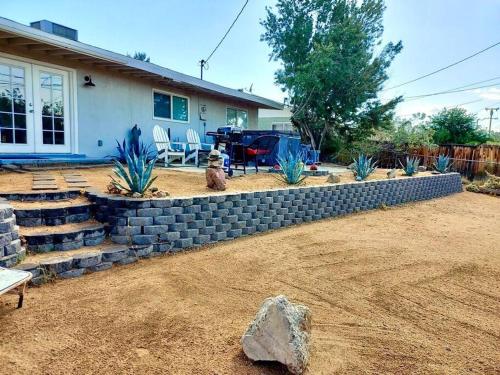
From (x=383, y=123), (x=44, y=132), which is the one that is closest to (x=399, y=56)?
(x=383, y=123)

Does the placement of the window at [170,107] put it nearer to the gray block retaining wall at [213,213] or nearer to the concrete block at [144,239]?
the gray block retaining wall at [213,213]

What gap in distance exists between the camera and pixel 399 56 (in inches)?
584

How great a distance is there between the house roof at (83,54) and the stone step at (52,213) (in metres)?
3.40

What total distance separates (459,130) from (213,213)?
1635 cm

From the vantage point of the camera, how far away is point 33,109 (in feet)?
20.5

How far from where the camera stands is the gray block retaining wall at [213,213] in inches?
134

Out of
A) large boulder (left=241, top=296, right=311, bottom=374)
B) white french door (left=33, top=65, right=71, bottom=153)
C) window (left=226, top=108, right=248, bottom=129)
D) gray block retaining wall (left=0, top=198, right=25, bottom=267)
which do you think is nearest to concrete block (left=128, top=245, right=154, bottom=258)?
gray block retaining wall (left=0, top=198, right=25, bottom=267)

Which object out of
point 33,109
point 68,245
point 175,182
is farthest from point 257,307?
point 33,109

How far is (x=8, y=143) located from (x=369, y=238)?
6079mm

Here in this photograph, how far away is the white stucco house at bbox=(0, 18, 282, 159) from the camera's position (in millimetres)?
5949

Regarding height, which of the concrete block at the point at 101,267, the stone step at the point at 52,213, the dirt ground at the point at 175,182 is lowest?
the concrete block at the point at 101,267

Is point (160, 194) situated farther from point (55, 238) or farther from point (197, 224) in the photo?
point (55, 238)

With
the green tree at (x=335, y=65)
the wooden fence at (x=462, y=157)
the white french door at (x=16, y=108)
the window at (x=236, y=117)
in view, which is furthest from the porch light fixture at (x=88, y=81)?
the wooden fence at (x=462, y=157)

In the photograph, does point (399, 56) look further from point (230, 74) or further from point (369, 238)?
point (369, 238)
